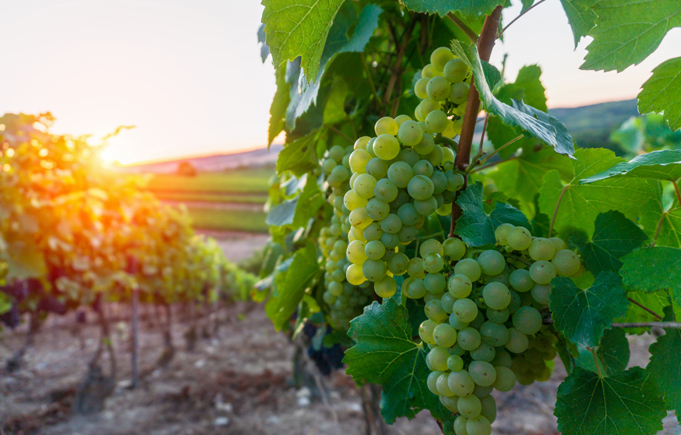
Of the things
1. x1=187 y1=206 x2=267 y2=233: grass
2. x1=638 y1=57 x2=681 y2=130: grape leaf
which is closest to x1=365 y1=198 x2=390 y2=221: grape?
x1=638 y1=57 x2=681 y2=130: grape leaf

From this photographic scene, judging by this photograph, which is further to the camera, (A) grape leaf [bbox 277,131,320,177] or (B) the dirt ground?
(B) the dirt ground

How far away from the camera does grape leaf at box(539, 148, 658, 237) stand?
2.23ft

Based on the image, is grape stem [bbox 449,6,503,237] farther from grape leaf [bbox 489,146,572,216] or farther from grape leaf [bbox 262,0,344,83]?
grape leaf [bbox 489,146,572,216]

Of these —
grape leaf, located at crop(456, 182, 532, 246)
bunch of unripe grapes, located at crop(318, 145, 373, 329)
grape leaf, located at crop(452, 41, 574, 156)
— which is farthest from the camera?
bunch of unripe grapes, located at crop(318, 145, 373, 329)

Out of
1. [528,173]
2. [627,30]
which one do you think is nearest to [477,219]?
[627,30]

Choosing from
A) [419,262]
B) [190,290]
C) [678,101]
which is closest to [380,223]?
[419,262]

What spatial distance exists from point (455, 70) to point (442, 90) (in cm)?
3

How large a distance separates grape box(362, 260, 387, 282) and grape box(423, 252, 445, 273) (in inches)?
2.5

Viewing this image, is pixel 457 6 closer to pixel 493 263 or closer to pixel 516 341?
pixel 493 263

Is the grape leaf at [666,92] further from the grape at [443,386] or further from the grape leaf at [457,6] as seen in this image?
the grape at [443,386]

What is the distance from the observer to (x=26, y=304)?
9.09ft

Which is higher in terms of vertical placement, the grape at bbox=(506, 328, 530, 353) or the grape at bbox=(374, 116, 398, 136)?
the grape at bbox=(374, 116, 398, 136)

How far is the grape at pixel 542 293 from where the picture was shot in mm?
566

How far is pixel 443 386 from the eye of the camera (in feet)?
1.90
